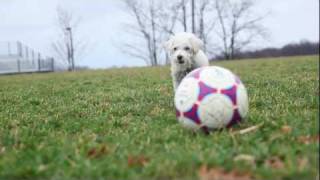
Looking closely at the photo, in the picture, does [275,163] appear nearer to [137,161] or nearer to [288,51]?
[137,161]

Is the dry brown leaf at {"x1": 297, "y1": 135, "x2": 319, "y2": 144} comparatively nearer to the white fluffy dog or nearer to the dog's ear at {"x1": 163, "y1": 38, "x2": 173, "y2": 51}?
the white fluffy dog

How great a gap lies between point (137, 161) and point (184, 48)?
4.39 metres

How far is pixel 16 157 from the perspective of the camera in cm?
484

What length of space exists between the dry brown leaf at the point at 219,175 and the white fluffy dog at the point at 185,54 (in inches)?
182

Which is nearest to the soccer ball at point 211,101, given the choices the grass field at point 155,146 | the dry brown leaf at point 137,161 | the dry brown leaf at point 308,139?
the grass field at point 155,146

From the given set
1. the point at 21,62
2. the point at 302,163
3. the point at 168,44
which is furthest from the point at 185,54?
the point at 21,62

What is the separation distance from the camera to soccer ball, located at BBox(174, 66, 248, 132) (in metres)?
5.59

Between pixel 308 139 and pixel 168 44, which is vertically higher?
pixel 168 44

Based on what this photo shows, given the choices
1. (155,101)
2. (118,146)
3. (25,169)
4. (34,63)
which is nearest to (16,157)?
(25,169)

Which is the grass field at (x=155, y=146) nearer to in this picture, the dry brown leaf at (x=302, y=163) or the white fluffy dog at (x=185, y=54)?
the dry brown leaf at (x=302, y=163)

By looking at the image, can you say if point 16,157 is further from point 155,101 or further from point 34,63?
point 34,63

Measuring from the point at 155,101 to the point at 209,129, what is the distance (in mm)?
3829

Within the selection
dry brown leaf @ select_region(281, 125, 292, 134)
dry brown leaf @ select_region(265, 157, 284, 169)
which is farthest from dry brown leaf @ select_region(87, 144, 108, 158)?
dry brown leaf @ select_region(281, 125, 292, 134)

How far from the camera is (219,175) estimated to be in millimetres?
3824
